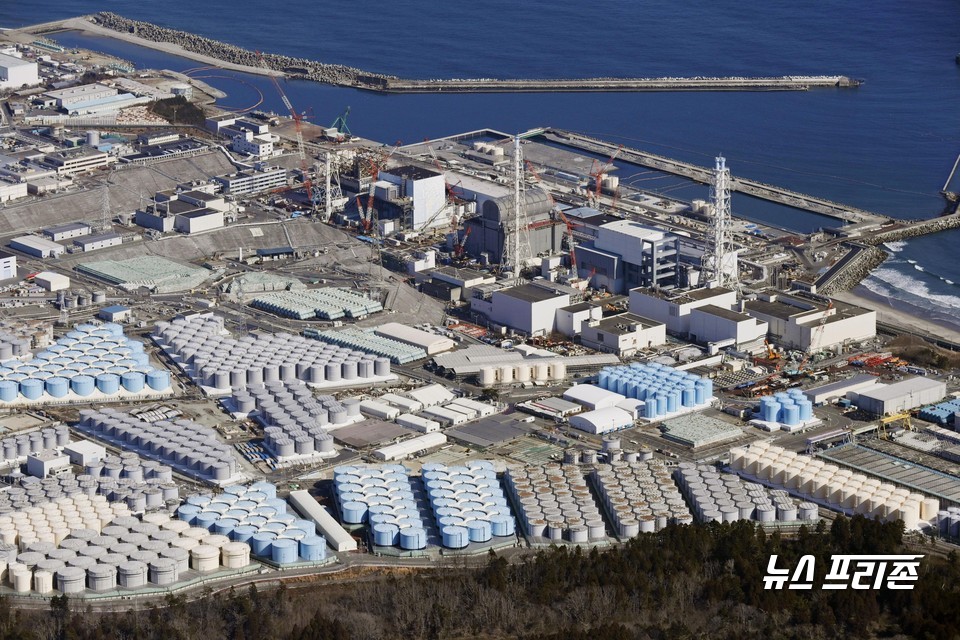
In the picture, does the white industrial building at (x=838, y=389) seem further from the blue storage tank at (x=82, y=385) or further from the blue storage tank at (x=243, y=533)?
the blue storage tank at (x=82, y=385)

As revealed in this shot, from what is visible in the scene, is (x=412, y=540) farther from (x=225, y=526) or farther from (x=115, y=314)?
(x=115, y=314)

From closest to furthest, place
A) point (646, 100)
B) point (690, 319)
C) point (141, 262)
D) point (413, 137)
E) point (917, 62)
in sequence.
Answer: point (690, 319)
point (141, 262)
point (413, 137)
point (646, 100)
point (917, 62)

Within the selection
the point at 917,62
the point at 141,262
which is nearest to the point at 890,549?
the point at 141,262

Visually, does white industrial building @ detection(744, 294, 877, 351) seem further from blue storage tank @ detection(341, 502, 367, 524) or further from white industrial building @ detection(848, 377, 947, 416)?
blue storage tank @ detection(341, 502, 367, 524)

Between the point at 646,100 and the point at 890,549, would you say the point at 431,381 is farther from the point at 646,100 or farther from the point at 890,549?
the point at 646,100

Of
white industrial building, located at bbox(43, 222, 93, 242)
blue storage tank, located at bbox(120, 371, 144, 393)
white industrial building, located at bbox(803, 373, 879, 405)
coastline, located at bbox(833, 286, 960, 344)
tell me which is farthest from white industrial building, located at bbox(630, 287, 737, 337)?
white industrial building, located at bbox(43, 222, 93, 242)

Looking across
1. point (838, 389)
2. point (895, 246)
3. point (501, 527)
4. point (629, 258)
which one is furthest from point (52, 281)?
point (895, 246)

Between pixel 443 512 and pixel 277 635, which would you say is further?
pixel 443 512

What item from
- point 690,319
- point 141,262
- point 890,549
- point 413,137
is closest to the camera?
point 890,549
